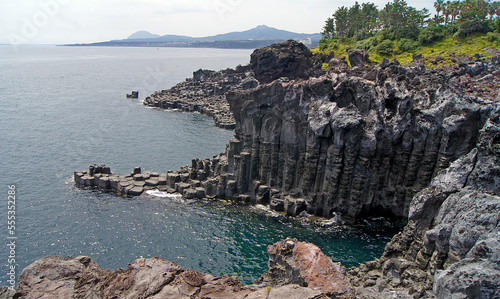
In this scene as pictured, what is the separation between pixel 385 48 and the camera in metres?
121

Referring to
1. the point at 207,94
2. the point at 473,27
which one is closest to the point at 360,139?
the point at 473,27

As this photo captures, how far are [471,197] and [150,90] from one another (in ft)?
502

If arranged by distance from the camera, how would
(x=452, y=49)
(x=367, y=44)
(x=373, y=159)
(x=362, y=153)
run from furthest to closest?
(x=367, y=44) → (x=452, y=49) → (x=373, y=159) → (x=362, y=153)

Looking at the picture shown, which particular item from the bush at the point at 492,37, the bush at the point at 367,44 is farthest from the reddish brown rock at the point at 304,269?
the bush at the point at 367,44

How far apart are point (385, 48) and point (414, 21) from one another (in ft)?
54.5

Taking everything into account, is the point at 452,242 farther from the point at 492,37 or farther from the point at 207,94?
the point at 207,94

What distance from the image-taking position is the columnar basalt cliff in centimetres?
2861

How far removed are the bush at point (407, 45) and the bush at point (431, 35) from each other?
2.13 m

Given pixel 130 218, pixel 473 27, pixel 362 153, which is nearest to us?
pixel 362 153

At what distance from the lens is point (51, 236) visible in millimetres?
43062

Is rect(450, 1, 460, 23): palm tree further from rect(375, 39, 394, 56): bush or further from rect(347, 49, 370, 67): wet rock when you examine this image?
rect(347, 49, 370, 67): wet rock

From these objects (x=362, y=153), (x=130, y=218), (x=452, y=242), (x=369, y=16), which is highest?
(x=369, y=16)

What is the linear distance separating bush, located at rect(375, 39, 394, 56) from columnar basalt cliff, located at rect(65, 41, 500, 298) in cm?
5920

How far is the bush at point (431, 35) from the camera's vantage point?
382 feet
